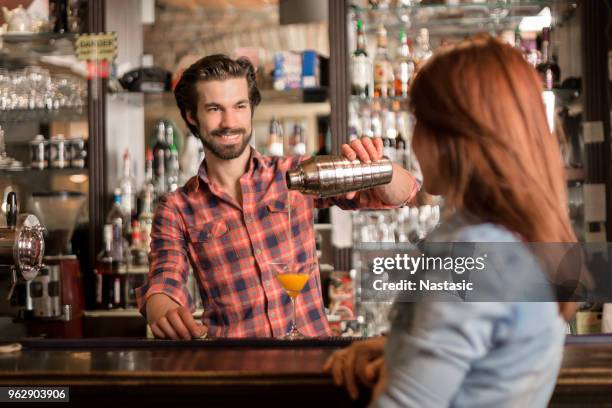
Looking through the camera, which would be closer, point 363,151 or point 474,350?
point 474,350

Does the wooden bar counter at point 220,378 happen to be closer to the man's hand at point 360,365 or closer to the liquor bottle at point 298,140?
the man's hand at point 360,365

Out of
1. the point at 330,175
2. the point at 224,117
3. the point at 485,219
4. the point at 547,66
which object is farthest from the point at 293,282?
the point at 547,66

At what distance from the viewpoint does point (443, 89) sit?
3.00ft

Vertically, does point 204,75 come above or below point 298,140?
above

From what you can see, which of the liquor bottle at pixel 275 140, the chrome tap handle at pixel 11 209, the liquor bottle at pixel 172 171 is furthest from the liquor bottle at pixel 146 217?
the chrome tap handle at pixel 11 209

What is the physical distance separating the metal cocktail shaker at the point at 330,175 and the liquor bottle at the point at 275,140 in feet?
6.61

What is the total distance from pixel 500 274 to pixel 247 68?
1696 mm

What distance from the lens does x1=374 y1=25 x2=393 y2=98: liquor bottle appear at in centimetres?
353

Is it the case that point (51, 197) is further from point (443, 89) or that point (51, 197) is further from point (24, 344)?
point (443, 89)

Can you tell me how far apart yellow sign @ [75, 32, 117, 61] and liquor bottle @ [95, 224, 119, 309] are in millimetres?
825

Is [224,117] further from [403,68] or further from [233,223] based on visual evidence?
[403,68]

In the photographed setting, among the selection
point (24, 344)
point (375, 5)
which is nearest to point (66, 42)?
point (375, 5)

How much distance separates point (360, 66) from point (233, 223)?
4.92 ft

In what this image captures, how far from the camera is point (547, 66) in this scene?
11.5ft
